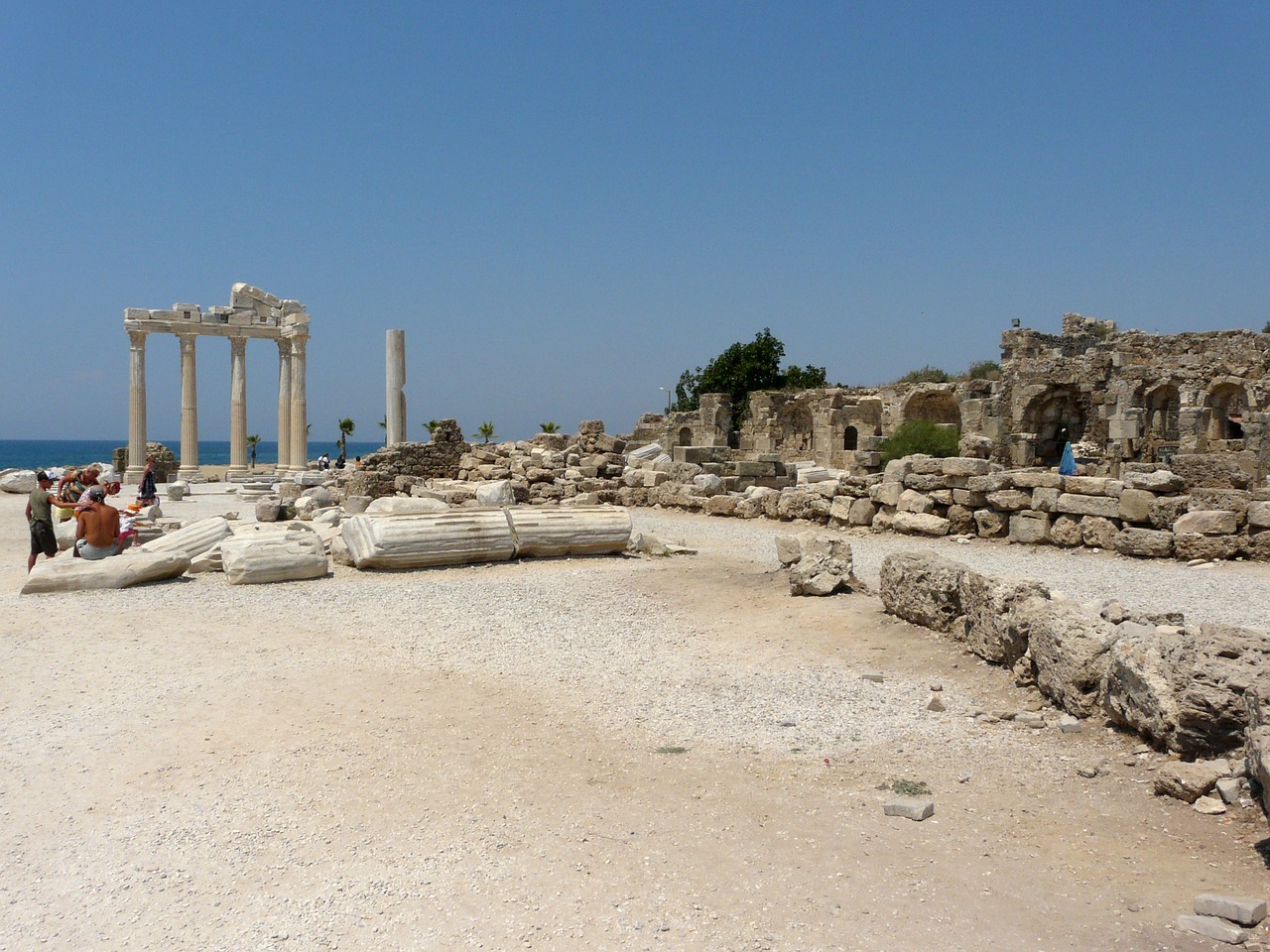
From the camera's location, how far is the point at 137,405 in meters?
30.2

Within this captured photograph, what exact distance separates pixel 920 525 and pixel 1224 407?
68.7 feet

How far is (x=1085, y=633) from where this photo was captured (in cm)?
530

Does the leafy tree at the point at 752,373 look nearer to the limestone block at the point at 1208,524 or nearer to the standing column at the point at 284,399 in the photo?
the standing column at the point at 284,399

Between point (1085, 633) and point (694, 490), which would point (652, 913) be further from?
point (694, 490)

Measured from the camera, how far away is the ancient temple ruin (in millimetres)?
30516

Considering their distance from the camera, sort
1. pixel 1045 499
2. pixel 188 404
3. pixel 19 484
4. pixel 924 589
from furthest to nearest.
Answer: pixel 188 404 < pixel 19 484 < pixel 1045 499 < pixel 924 589

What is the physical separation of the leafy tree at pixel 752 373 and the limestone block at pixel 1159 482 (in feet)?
111

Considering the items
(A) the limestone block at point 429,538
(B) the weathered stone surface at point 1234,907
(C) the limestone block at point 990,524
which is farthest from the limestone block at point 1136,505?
(B) the weathered stone surface at point 1234,907

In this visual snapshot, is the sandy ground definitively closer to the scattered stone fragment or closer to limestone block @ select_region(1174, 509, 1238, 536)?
the scattered stone fragment

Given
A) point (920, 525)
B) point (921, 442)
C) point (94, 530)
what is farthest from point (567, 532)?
point (921, 442)

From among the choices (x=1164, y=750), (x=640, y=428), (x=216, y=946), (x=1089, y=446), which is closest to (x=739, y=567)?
(x=1164, y=750)

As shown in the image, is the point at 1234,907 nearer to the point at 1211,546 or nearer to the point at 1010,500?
the point at 1211,546

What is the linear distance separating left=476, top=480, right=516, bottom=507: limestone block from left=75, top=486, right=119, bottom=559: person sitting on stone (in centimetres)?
657

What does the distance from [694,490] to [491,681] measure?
11.5 metres
